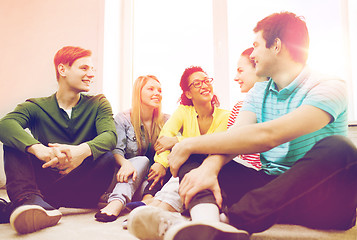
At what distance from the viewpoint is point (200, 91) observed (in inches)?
69.9

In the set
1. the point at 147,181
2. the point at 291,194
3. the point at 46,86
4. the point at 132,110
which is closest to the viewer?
the point at 291,194

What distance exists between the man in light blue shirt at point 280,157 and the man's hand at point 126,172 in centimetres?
53

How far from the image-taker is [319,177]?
682mm

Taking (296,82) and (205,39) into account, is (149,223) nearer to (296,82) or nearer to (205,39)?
(296,82)

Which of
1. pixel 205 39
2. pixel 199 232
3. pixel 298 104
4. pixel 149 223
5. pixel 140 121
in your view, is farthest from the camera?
pixel 205 39

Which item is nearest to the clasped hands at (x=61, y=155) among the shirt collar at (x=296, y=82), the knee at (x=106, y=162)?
the knee at (x=106, y=162)

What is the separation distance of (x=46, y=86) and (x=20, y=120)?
1365 millimetres

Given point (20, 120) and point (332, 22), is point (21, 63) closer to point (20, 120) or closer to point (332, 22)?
point (20, 120)

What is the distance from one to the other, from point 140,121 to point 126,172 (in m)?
0.49

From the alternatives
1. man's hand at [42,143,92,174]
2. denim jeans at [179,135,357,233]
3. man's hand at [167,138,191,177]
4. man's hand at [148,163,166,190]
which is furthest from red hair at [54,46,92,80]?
denim jeans at [179,135,357,233]

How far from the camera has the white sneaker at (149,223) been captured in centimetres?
73

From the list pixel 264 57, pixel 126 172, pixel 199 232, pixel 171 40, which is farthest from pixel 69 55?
pixel 199 232

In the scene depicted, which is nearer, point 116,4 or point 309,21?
point 309,21

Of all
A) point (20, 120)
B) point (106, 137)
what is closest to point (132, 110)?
point (106, 137)
